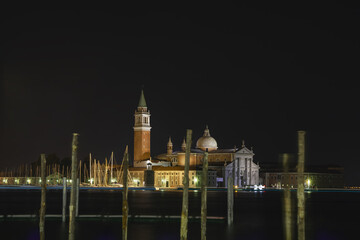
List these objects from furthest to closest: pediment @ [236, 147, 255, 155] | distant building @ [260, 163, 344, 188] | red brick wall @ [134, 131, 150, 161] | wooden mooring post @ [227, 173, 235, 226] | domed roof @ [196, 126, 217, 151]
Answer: distant building @ [260, 163, 344, 188]
domed roof @ [196, 126, 217, 151]
red brick wall @ [134, 131, 150, 161]
pediment @ [236, 147, 255, 155]
wooden mooring post @ [227, 173, 235, 226]

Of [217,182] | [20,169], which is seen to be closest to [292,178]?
[217,182]

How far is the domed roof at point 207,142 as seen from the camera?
12194cm

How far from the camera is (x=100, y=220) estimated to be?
3747 centimetres

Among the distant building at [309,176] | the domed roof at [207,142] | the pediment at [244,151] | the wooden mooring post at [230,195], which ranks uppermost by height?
the domed roof at [207,142]

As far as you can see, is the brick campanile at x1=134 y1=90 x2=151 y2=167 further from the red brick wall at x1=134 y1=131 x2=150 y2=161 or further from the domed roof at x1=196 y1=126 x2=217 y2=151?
the domed roof at x1=196 y1=126 x2=217 y2=151

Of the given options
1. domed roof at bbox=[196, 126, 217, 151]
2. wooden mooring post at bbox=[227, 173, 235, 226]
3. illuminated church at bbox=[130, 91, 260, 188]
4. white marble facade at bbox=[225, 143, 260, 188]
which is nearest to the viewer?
wooden mooring post at bbox=[227, 173, 235, 226]

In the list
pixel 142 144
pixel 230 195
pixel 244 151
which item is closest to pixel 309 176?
pixel 244 151

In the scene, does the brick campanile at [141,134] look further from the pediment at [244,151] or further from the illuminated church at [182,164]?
the pediment at [244,151]

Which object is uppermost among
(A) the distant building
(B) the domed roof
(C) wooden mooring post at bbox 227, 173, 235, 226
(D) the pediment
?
(B) the domed roof

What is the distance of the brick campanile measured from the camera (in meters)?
118

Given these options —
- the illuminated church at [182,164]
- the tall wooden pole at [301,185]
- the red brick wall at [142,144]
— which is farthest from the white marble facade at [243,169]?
the tall wooden pole at [301,185]

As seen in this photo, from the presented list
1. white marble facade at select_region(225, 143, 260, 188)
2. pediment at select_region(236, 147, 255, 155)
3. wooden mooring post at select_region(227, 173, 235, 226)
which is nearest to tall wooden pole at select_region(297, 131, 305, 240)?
wooden mooring post at select_region(227, 173, 235, 226)

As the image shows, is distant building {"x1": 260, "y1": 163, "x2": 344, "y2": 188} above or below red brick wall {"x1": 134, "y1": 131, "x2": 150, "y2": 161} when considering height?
below

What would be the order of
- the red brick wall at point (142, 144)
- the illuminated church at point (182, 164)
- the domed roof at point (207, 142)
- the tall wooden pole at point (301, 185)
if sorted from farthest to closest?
1. the domed roof at point (207, 142)
2. the red brick wall at point (142, 144)
3. the illuminated church at point (182, 164)
4. the tall wooden pole at point (301, 185)
